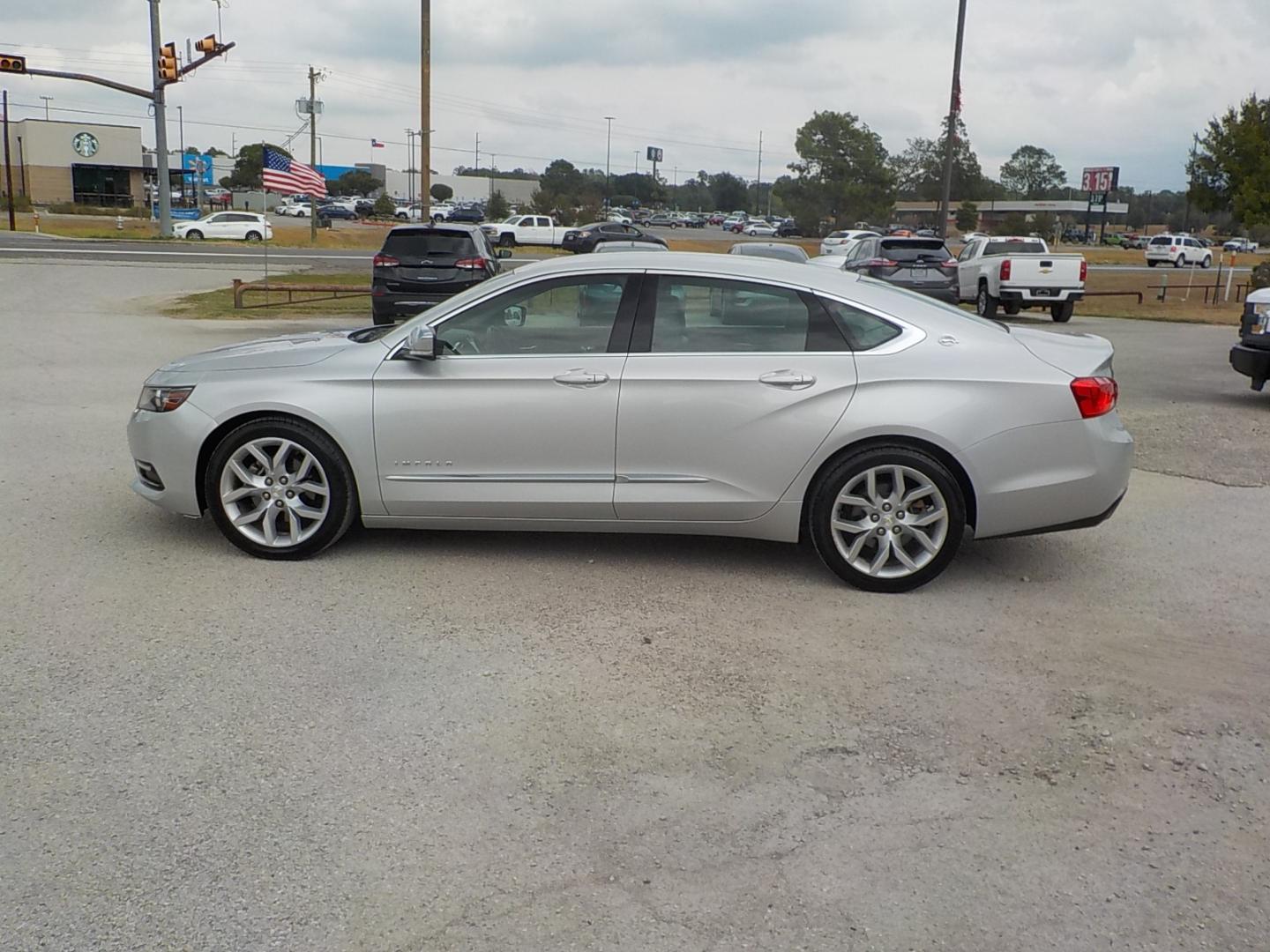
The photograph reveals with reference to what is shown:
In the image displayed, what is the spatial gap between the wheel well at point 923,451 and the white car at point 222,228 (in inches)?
1938

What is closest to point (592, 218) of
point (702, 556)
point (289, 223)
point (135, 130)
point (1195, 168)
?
point (289, 223)

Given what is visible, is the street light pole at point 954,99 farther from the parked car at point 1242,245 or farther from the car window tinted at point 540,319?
the parked car at point 1242,245

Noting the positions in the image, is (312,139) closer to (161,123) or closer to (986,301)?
(161,123)

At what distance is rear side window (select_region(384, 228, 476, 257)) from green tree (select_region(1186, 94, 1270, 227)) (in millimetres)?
20784

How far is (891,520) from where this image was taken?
576cm

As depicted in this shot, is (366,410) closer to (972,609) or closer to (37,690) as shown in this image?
(37,690)

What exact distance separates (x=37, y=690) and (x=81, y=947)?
69.2 inches

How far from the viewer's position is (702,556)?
21.0 feet

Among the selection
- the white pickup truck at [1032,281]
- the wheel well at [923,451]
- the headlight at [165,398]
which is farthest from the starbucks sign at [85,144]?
the wheel well at [923,451]

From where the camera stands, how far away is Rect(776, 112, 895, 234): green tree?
315 feet

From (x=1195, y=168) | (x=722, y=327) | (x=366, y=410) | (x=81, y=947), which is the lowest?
(x=81, y=947)

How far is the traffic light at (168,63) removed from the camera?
41.6m

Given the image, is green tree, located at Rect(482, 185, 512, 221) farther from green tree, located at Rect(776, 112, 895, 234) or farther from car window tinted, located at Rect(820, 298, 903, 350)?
car window tinted, located at Rect(820, 298, 903, 350)

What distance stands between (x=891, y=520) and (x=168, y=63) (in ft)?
140
